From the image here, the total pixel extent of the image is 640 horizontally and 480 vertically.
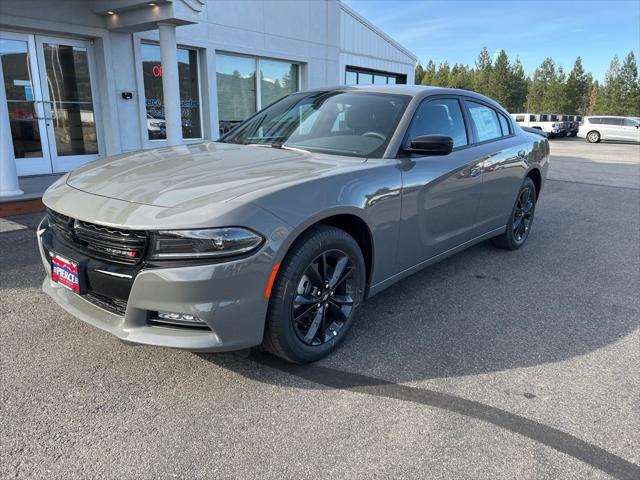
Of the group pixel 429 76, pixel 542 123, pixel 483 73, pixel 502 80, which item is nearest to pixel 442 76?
pixel 429 76

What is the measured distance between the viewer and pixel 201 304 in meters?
2.31

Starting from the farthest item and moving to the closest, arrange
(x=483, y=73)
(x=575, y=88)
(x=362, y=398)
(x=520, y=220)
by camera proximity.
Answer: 1. (x=483, y=73)
2. (x=575, y=88)
3. (x=520, y=220)
4. (x=362, y=398)

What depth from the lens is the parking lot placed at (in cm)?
212

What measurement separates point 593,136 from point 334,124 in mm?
34414

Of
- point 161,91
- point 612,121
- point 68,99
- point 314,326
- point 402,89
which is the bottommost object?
point 314,326

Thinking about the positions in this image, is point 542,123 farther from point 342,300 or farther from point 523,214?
point 342,300

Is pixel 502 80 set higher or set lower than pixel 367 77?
higher

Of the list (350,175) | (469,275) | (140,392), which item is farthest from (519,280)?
(140,392)

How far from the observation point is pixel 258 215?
94.2 inches

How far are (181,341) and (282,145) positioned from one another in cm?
180

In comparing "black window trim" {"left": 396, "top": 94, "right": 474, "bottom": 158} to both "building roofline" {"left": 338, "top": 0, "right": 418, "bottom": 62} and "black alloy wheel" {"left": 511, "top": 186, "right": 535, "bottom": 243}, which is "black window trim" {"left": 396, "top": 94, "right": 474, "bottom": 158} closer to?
"black alloy wheel" {"left": 511, "top": 186, "right": 535, "bottom": 243}

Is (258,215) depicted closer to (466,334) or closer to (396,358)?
(396,358)

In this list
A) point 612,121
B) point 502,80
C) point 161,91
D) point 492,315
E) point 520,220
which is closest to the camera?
point 492,315

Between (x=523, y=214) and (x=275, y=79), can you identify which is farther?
(x=275, y=79)
